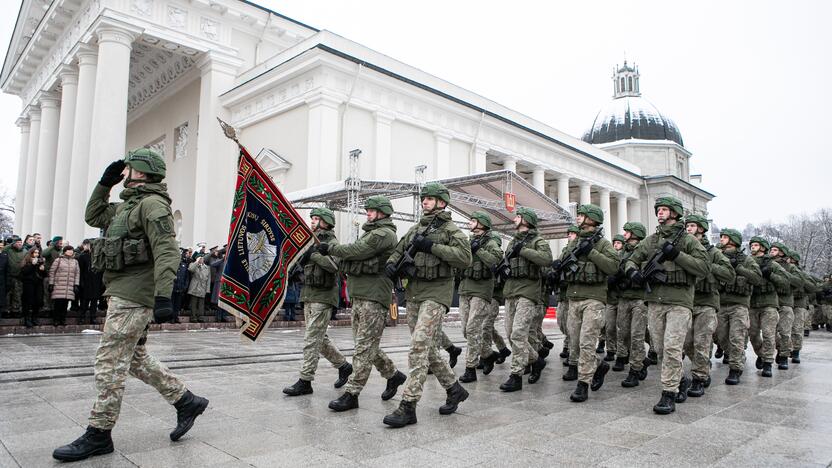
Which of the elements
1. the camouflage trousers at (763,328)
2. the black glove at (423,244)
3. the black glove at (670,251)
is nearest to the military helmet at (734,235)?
the camouflage trousers at (763,328)

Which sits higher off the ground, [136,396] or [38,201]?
[38,201]

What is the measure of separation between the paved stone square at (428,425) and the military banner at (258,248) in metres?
0.98

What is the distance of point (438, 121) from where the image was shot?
2552 centimetres

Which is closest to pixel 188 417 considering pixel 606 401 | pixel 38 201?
pixel 606 401

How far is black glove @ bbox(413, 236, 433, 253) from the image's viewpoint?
5.15 metres

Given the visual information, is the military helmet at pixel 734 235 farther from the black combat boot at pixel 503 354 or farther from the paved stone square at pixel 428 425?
the black combat boot at pixel 503 354

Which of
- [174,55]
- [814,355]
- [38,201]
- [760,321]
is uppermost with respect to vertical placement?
[174,55]

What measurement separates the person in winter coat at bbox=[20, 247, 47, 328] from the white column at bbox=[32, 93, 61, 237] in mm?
18819

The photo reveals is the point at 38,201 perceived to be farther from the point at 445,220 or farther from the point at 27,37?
the point at 445,220

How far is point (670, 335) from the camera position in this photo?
19.6 feet

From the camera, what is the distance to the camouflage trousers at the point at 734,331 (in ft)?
25.3

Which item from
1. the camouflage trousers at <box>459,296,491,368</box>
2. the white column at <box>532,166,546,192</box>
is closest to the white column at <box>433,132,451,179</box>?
the white column at <box>532,166,546,192</box>

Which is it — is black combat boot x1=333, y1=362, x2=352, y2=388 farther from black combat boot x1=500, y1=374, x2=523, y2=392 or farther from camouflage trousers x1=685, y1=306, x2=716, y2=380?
camouflage trousers x1=685, y1=306, x2=716, y2=380

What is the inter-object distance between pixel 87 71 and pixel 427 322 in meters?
24.6
